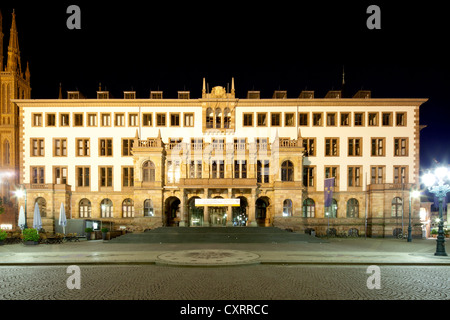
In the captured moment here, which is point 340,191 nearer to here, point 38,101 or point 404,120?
point 404,120

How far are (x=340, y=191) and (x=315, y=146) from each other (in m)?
6.76

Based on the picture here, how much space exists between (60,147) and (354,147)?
129ft

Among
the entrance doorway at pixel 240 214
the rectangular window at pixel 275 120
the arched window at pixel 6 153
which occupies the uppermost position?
the rectangular window at pixel 275 120

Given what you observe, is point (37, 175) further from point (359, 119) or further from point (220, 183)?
point (359, 119)

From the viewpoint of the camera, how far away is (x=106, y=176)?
4403cm

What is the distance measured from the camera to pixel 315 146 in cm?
4406

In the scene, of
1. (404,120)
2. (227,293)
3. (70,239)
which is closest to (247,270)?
(227,293)

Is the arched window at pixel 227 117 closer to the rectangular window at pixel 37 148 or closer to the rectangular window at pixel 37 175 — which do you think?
the rectangular window at pixel 37 148

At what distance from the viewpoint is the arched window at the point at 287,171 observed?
41781mm

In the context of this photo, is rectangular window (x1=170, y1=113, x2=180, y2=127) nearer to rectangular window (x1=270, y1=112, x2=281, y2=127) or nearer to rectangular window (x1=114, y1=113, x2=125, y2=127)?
rectangular window (x1=114, y1=113, x2=125, y2=127)

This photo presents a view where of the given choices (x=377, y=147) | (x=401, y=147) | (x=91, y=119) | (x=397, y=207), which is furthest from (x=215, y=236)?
(x=401, y=147)

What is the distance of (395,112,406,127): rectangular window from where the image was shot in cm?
4394

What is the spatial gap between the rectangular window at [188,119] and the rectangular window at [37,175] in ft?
65.8

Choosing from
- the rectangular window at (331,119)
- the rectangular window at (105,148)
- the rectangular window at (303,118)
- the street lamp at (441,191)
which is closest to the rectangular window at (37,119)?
the rectangular window at (105,148)
